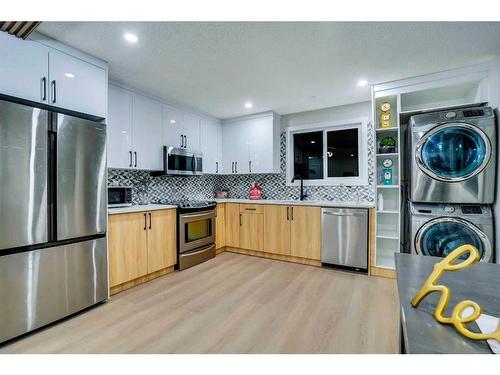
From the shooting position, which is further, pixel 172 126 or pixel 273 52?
pixel 172 126

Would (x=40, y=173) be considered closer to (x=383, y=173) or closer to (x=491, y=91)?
(x=383, y=173)

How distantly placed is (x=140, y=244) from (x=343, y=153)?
3.16 m

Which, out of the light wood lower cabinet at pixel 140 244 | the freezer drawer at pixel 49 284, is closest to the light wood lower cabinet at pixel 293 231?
the light wood lower cabinet at pixel 140 244

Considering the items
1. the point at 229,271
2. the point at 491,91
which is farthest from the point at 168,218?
the point at 491,91

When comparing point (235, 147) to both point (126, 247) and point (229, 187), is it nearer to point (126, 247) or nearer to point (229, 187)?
point (229, 187)

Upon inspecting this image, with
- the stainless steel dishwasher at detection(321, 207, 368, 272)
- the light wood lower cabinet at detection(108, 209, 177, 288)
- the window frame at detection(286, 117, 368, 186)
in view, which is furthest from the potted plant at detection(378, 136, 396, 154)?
the light wood lower cabinet at detection(108, 209, 177, 288)

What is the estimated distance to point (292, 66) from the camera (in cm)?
249

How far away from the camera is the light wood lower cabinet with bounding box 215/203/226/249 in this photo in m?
3.96

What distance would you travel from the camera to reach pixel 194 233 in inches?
137

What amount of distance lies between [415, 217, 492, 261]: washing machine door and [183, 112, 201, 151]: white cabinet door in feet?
10.6

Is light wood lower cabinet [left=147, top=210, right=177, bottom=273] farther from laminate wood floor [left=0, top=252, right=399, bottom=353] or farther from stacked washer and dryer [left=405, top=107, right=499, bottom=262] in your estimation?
stacked washer and dryer [left=405, top=107, right=499, bottom=262]

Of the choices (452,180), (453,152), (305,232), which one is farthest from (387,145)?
(305,232)

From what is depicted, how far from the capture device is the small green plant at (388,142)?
311 centimetres
